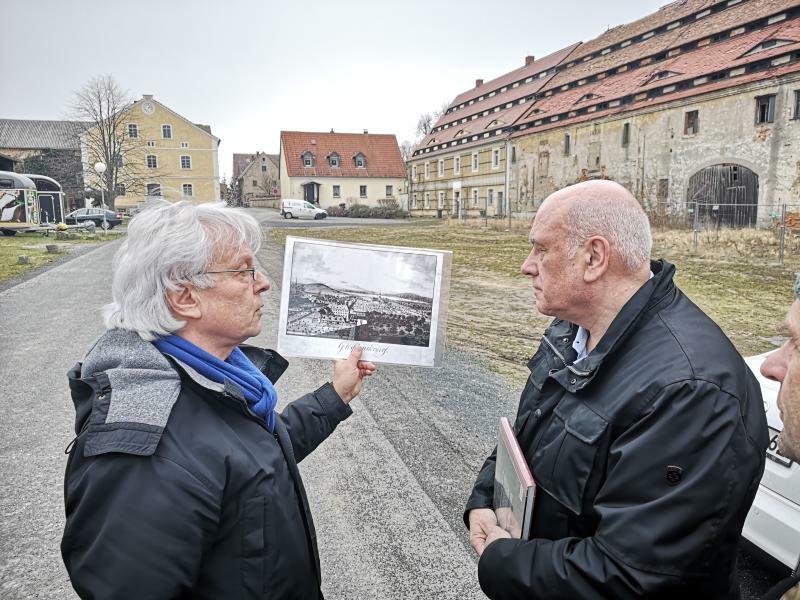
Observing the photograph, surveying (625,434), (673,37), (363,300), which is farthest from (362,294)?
(673,37)

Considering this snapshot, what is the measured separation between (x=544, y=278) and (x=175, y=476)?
1.32m

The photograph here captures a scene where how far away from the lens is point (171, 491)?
1.39 m

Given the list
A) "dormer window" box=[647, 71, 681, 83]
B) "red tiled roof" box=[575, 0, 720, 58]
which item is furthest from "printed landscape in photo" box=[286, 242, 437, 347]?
"red tiled roof" box=[575, 0, 720, 58]

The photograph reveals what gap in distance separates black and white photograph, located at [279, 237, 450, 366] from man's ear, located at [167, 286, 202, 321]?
16.6 inches

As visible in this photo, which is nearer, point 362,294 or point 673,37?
point 362,294

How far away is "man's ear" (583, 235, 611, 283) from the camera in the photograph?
1855mm

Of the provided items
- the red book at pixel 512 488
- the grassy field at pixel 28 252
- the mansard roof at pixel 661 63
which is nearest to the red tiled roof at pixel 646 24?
the mansard roof at pixel 661 63

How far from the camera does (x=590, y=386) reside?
172 centimetres

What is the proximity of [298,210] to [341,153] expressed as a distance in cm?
2012

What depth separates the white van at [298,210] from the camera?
4669 cm

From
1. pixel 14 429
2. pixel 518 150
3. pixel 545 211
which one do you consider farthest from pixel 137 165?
pixel 545 211

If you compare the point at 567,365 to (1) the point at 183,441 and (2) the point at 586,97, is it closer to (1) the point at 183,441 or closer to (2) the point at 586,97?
(1) the point at 183,441

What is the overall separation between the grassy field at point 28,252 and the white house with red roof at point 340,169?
110 ft

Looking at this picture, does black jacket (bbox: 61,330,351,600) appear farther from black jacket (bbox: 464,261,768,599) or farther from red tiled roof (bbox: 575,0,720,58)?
red tiled roof (bbox: 575,0,720,58)
